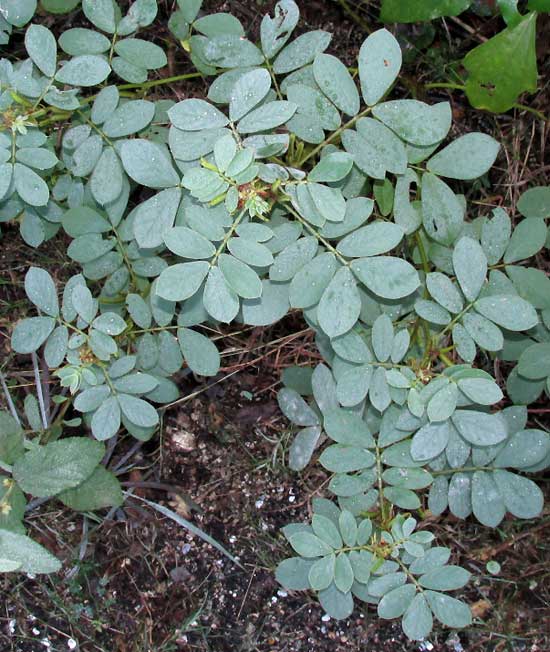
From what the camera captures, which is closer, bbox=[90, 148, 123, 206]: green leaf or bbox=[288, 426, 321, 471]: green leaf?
bbox=[90, 148, 123, 206]: green leaf

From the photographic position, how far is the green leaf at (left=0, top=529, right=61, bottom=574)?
1.73m

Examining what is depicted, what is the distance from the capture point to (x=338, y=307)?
1745 millimetres

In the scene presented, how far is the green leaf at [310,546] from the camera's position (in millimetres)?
2000

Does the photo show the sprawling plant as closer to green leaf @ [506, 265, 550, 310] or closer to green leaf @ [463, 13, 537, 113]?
green leaf @ [506, 265, 550, 310]

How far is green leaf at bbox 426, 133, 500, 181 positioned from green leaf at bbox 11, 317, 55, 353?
3.85ft

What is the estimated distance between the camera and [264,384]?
104 inches

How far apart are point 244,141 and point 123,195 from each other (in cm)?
51

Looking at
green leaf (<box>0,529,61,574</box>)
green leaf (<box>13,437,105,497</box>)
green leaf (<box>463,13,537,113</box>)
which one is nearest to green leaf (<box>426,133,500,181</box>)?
green leaf (<box>463,13,537,113</box>)

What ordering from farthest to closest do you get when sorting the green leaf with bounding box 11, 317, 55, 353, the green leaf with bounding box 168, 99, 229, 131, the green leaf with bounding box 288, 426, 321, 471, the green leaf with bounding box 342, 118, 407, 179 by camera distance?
the green leaf with bounding box 288, 426, 321, 471 → the green leaf with bounding box 11, 317, 55, 353 → the green leaf with bounding box 342, 118, 407, 179 → the green leaf with bounding box 168, 99, 229, 131

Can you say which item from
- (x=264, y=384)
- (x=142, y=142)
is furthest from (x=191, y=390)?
(x=142, y=142)

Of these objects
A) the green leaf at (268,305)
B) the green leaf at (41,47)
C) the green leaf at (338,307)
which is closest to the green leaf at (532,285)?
the green leaf at (338,307)

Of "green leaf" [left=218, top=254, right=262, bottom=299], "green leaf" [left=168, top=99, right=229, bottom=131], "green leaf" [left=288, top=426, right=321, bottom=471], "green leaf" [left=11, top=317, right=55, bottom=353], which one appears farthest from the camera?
"green leaf" [left=288, top=426, right=321, bottom=471]

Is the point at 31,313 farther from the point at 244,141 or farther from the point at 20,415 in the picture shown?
the point at 244,141

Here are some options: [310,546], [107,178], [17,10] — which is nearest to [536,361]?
[310,546]
